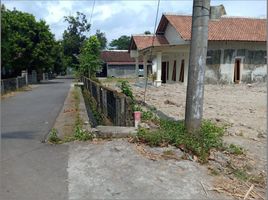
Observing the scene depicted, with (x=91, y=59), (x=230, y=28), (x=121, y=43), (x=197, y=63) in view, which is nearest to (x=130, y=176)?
(x=197, y=63)

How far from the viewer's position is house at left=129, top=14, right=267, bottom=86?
29.2 metres

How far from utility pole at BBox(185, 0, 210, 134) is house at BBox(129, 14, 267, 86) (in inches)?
841

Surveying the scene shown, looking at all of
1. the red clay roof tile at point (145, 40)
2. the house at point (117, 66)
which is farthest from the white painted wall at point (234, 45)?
the house at point (117, 66)

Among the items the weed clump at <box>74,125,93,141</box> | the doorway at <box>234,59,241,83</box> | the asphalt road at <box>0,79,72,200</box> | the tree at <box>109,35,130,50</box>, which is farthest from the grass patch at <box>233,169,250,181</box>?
the tree at <box>109,35,130,50</box>

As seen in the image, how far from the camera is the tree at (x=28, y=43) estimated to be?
136 feet

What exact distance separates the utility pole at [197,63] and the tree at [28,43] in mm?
36513

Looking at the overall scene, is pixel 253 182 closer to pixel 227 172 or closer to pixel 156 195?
pixel 227 172

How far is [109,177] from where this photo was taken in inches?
196

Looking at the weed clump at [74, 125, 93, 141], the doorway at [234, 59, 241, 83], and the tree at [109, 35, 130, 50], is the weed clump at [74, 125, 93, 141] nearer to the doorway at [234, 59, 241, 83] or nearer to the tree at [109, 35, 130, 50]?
the doorway at [234, 59, 241, 83]

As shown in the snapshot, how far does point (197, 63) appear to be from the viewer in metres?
6.89

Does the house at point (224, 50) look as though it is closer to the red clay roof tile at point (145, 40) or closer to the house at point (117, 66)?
the red clay roof tile at point (145, 40)

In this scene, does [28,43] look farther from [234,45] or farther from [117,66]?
[234,45]

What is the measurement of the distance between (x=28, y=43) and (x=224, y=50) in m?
23.2

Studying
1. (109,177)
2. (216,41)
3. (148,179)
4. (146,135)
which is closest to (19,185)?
(109,177)
